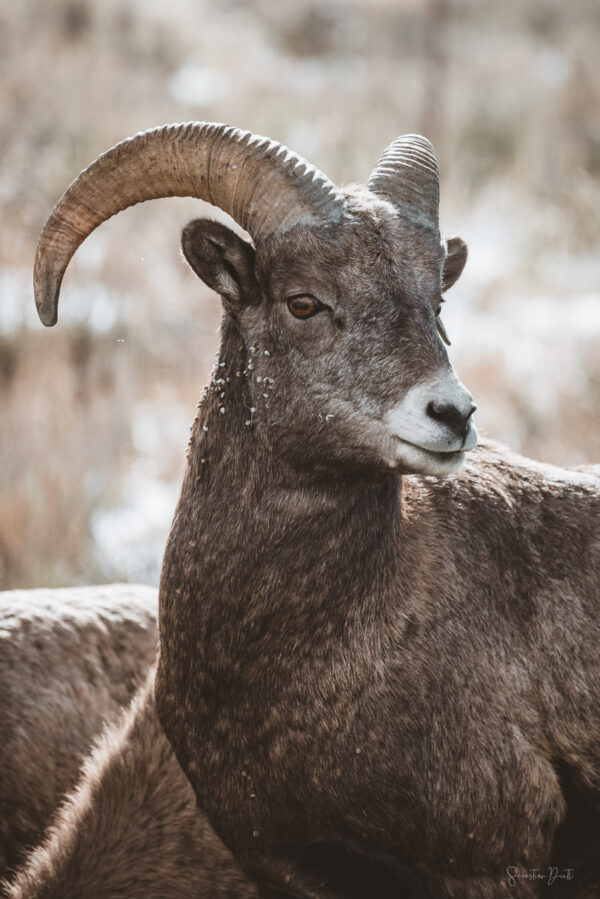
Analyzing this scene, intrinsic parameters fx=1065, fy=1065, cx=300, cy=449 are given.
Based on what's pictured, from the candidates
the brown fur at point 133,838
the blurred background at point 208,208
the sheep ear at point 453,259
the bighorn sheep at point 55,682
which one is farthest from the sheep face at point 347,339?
the bighorn sheep at point 55,682

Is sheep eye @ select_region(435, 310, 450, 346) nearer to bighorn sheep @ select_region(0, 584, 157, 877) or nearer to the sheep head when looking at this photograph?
the sheep head

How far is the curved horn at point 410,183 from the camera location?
3.38m

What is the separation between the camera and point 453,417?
2918 mm

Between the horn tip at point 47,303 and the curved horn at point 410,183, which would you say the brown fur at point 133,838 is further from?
the curved horn at point 410,183

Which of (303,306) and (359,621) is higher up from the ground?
(303,306)

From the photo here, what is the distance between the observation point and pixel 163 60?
20.2 meters

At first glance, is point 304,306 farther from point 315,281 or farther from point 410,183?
point 410,183

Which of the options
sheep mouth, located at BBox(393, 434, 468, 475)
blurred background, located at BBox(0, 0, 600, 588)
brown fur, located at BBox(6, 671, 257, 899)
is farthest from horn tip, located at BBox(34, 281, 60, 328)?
blurred background, located at BBox(0, 0, 600, 588)

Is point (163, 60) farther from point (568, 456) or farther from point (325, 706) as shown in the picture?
point (325, 706)

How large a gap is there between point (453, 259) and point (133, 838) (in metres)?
2.42

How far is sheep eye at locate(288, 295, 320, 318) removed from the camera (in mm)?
3176

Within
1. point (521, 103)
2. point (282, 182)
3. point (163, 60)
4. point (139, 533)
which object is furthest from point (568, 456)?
point (163, 60)

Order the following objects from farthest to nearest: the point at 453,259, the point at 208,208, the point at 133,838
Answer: the point at 208,208 < the point at 133,838 < the point at 453,259

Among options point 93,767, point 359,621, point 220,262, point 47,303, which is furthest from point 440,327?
point 93,767
